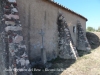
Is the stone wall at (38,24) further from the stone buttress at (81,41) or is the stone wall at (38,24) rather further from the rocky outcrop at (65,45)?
the stone buttress at (81,41)

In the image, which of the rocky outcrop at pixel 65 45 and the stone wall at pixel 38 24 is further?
the rocky outcrop at pixel 65 45

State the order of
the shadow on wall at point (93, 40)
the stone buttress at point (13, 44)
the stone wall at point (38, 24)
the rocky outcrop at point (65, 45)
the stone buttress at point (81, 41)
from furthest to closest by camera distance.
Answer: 1. the shadow on wall at point (93, 40)
2. the stone buttress at point (81, 41)
3. the rocky outcrop at point (65, 45)
4. the stone wall at point (38, 24)
5. the stone buttress at point (13, 44)

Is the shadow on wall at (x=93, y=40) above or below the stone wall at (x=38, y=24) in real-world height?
below

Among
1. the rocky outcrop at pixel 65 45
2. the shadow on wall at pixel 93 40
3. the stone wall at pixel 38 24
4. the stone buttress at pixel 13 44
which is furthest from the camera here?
the shadow on wall at pixel 93 40

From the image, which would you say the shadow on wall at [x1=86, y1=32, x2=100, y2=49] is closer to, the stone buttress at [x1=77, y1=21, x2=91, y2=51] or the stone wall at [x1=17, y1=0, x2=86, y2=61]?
the stone buttress at [x1=77, y1=21, x2=91, y2=51]

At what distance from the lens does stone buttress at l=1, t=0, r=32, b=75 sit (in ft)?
15.1

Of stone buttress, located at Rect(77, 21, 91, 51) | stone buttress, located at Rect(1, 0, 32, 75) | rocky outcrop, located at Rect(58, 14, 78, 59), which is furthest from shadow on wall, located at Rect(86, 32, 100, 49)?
stone buttress, located at Rect(1, 0, 32, 75)

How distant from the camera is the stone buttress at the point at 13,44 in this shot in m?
4.59

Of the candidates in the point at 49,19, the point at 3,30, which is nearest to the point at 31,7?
the point at 49,19

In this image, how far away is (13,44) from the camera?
4.70 m

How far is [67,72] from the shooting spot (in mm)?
6926

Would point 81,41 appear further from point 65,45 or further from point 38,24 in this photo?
point 38,24

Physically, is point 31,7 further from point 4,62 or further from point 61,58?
point 61,58

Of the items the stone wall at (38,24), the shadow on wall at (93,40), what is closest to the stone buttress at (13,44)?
the stone wall at (38,24)
